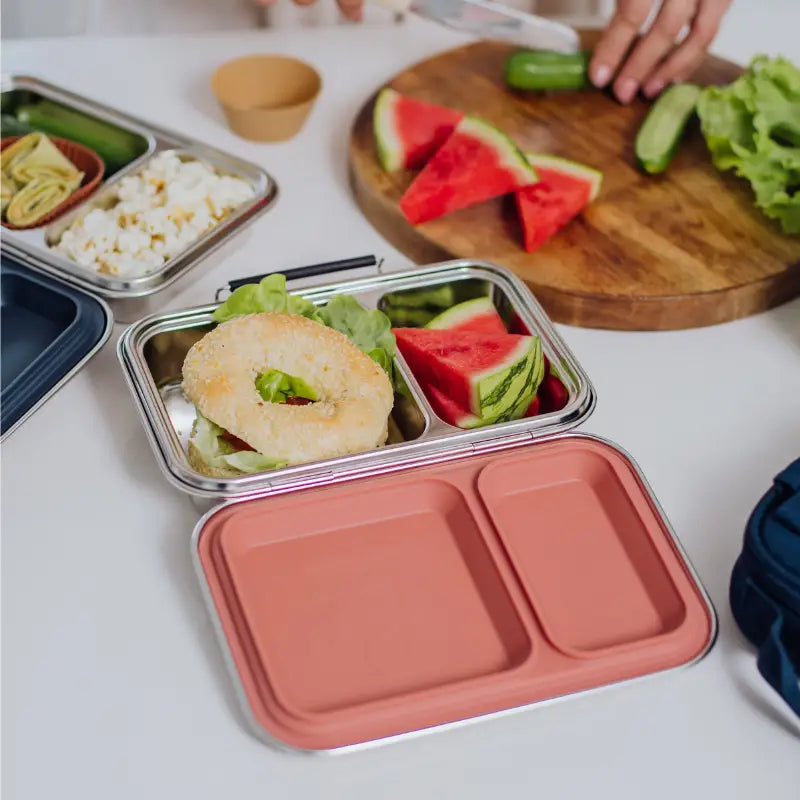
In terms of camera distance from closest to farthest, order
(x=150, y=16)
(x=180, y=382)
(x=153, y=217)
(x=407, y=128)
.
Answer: (x=180, y=382)
(x=153, y=217)
(x=407, y=128)
(x=150, y=16)

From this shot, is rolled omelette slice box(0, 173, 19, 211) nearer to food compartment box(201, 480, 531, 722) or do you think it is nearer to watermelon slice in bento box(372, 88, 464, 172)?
watermelon slice in bento box(372, 88, 464, 172)

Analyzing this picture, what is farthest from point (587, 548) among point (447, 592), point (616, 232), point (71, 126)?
point (71, 126)

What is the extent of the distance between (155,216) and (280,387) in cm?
52

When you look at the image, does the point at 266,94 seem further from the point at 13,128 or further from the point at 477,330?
the point at 477,330

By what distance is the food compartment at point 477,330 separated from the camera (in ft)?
5.19

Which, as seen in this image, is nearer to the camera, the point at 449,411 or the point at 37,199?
the point at 449,411

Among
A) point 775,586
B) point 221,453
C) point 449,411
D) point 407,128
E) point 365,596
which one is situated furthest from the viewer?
point 407,128

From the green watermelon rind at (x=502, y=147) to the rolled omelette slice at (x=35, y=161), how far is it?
793mm

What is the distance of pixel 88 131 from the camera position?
2137 mm

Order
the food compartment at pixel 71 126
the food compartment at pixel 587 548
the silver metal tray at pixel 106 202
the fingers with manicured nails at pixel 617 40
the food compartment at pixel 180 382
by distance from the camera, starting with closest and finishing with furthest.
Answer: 1. the food compartment at pixel 587 548
2. the food compartment at pixel 180 382
3. the silver metal tray at pixel 106 202
4. the food compartment at pixel 71 126
5. the fingers with manicured nails at pixel 617 40

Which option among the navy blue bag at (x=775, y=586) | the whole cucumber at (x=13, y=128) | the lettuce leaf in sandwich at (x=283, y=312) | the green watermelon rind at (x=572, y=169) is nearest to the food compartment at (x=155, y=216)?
the lettuce leaf in sandwich at (x=283, y=312)

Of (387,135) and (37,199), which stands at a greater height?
(387,135)

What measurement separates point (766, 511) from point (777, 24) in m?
1.86

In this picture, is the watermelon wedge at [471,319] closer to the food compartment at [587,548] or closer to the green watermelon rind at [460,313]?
the green watermelon rind at [460,313]
